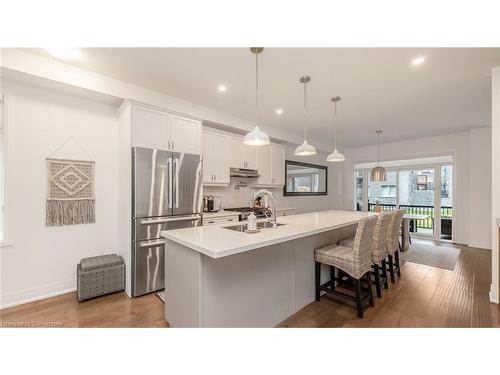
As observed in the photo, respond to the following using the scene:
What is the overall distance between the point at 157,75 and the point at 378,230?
10.1 ft

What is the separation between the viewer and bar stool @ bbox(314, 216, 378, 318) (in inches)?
83.7

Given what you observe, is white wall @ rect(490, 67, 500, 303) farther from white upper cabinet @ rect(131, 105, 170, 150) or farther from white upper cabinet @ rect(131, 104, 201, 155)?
white upper cabinet @ rect(131, 105, 170, 150)

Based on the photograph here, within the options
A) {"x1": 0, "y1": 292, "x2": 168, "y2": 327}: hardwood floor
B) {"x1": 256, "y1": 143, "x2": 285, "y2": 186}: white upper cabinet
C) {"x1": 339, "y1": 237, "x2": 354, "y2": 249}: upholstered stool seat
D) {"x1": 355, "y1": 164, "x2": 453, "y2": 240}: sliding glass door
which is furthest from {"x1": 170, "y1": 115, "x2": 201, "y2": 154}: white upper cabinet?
{"x1": 355, "y1": 164, "x2": 453, "y2": 240}: sliding glass door

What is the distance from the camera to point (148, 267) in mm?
2670

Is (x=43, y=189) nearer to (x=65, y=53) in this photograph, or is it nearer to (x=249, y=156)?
(x=65, y=53)

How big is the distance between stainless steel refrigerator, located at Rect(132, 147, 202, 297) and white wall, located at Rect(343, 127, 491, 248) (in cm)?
556

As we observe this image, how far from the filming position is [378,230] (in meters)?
2.52

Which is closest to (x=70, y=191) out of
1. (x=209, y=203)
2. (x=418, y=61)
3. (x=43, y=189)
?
(x=43, y=189)

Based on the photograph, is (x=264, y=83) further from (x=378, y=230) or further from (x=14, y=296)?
(x=14, y=296)

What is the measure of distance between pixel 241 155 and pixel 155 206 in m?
1.95

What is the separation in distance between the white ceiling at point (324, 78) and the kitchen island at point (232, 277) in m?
1.69

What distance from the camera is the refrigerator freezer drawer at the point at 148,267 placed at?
8.50ft

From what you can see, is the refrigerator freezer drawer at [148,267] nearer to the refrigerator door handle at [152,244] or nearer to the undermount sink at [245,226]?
the refrigerator door handle at [152,244]
